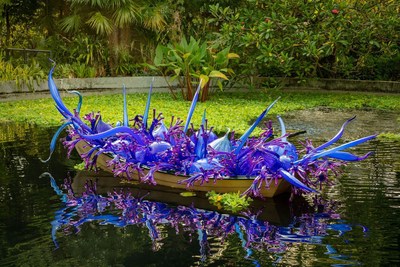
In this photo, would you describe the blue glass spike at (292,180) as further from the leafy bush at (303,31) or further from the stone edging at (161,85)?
the stone edging at (161,85)

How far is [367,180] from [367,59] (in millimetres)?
11377

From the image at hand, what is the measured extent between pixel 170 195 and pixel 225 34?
974 cm

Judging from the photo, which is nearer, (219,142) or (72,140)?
(219,142)

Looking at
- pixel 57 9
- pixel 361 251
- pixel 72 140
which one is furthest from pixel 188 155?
pixel 57 9

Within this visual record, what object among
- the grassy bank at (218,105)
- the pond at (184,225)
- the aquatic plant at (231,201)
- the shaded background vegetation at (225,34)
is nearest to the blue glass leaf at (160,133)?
the pond at (184,225)

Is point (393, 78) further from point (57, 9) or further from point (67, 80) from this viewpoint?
point (57, 9)

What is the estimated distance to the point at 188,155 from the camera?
592 cm

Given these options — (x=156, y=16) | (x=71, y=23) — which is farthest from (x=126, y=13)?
(x=71, y=23)

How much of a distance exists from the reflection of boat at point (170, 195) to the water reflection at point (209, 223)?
0.07 m

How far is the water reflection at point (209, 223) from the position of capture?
14.7 ft

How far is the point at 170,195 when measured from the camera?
5.94 meters

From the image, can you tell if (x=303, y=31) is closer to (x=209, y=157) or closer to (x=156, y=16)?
(x=156, y=16)

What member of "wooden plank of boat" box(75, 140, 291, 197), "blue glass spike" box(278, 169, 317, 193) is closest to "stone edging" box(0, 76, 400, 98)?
"wooden plank of boat" box(75, 140, 291, 197)

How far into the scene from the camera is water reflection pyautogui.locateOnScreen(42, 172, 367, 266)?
4.47 m
